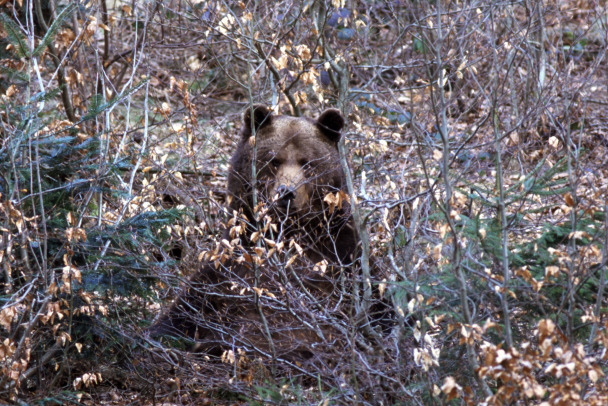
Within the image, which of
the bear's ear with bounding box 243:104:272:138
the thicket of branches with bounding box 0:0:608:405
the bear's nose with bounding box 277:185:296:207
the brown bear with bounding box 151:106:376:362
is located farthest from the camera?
the bear's ear with bounding box 243:104:272:138

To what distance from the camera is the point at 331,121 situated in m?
6.34

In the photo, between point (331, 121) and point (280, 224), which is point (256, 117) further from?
point (280, 224)

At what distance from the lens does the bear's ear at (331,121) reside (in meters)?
6.25

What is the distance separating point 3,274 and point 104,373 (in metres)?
1.09

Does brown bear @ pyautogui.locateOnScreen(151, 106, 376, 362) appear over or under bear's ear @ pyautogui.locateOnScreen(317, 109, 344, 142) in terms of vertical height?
under

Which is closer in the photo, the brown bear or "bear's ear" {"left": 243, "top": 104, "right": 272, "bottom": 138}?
the brown bear

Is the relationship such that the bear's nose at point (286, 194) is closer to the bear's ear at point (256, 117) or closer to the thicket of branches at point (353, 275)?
the thicket of branches at point (353, 275)

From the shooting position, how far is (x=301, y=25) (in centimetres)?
887

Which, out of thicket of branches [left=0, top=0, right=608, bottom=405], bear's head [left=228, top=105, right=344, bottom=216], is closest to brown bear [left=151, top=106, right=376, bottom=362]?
bear's head [left=228, top=105, right=344, bottom=216]

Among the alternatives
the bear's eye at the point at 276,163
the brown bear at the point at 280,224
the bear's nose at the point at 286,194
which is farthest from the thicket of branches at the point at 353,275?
the bear's eye at the point at 276,163

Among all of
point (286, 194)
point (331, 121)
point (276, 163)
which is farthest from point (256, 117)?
point (286, 194)

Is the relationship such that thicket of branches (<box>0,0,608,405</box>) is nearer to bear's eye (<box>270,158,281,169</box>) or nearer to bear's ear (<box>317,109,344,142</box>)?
bear's ear (<box>317,109,344,142</box>)

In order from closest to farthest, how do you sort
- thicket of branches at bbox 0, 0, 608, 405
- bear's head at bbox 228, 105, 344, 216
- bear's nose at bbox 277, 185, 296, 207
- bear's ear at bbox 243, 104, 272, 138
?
thicket of branches at bbox 0, 0, 608, 405
bear's nose at bbox 277, 185, 296, 207
bear's head at bbox 228, 105, 344, 216
bear's ear at bbox 243, 104, 272, 138

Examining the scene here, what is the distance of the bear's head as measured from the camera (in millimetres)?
6031
